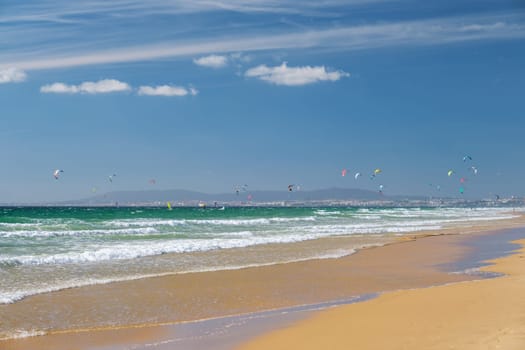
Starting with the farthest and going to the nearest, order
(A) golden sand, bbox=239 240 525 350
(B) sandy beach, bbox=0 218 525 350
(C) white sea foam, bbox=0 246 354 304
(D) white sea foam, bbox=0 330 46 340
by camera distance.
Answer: (C) white sea foam, bbox=0 246 354 304 < (D) white sea foam, bbox=0 330 46 340 < (B) sandy beach, bbox=0 218 525 350 < (A) golden sand, bbox=239 240 525 350

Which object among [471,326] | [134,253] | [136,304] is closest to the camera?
[471,326]

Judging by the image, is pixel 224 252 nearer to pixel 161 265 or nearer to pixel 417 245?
pixel 161 265

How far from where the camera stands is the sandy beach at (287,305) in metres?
7.21

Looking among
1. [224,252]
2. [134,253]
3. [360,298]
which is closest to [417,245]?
[224,252]

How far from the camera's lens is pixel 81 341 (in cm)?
736

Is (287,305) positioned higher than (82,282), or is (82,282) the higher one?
(82,282)

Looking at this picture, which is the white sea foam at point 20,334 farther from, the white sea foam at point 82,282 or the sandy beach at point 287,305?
the sandy beach at point 287,305

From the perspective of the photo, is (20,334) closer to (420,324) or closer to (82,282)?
(82,282)

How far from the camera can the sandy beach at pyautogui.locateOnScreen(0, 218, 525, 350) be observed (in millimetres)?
7207

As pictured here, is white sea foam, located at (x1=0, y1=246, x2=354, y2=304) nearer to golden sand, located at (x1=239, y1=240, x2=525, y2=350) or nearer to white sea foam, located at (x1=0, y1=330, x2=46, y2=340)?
white sea foam, located at (x1=0, y1=330, x2=46, y2=340)

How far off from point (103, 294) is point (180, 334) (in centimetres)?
333

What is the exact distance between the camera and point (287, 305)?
9.80 m

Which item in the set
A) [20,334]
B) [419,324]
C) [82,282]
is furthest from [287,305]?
[82,282]

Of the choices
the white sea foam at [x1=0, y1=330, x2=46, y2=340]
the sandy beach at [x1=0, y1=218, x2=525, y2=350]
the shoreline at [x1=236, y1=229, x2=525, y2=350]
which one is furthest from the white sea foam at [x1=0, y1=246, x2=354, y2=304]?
the shoreline at [x1=236, y1=229, x2=525, y2=350]
